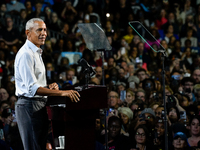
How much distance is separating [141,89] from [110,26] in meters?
2.73

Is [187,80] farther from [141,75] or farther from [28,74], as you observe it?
[28,74]

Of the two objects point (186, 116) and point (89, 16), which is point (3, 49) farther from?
point (186, 116)

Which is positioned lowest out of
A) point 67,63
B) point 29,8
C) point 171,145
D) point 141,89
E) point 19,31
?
point 171,145

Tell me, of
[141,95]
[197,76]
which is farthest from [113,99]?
[197,76]

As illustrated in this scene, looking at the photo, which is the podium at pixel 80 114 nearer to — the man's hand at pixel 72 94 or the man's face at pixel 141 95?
the man's hand at pixel 72 94

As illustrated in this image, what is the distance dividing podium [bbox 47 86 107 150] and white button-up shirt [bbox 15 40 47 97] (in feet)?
0.53

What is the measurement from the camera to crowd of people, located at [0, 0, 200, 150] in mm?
4602

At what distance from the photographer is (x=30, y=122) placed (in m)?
2.48

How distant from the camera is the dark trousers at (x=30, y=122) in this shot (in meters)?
2.48

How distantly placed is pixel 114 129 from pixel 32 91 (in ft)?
8.20

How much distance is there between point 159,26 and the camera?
856 cm

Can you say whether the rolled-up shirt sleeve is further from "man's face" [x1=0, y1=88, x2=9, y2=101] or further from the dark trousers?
"man's face" [x1=0, y1=88, x2=9, y2=101]

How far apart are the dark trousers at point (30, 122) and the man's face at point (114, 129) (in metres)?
2.26

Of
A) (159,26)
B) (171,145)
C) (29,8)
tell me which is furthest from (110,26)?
(171,145)
